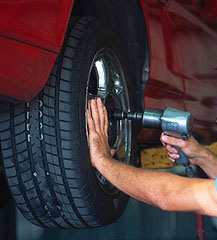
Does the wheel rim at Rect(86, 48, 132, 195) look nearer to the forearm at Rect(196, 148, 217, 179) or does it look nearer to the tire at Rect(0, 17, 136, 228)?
Result: the tire at Rect(0, 17, 136, 228)

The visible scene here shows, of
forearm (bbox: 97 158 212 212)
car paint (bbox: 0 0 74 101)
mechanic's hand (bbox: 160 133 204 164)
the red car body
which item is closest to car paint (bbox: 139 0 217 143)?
the red car body

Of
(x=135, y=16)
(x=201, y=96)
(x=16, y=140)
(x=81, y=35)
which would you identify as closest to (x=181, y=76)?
(x=201, y=96)

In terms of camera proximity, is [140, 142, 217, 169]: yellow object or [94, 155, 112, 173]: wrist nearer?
[94, 155, 112, 173]: wrist

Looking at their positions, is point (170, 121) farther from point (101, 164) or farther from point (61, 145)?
point (61, 145)

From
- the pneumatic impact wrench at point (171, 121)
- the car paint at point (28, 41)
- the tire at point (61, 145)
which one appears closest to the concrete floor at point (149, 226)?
the tire at point (61, 145)

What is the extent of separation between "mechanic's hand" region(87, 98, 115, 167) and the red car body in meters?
0.34

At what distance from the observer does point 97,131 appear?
149 cm

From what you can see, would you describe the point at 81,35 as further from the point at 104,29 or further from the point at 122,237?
the point at 122,237

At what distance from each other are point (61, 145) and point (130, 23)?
85cm

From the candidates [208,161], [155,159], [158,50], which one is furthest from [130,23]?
[155,159]

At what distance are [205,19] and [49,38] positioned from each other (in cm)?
147

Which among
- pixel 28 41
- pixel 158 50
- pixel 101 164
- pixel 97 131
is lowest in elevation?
pixel 101 164

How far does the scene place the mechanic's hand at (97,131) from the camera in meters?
1.45

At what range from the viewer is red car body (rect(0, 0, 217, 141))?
3.49ft
